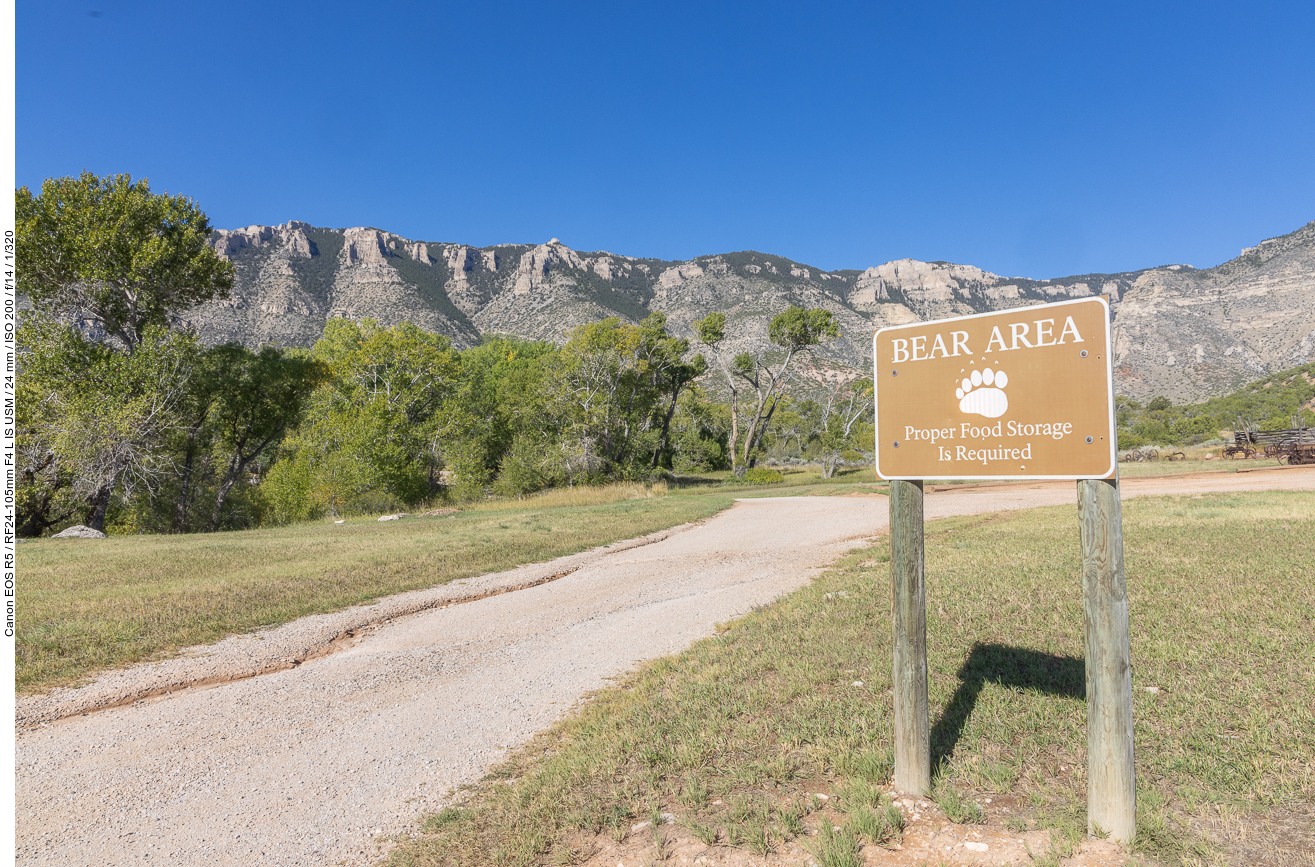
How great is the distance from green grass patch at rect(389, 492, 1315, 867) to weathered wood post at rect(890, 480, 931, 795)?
200mm

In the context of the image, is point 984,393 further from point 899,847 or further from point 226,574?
point 226,574

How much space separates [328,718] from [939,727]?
15.1 feet

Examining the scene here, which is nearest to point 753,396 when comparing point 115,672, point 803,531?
point 803,531

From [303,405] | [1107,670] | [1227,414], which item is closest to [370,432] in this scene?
[303,405]

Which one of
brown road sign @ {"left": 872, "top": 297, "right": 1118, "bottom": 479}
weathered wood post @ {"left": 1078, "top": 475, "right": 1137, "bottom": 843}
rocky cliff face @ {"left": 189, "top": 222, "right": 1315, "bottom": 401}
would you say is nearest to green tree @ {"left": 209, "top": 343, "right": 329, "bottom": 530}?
brown road sign @ {"left": 872, "top": 297, "right": 1118, "bottom": 479}

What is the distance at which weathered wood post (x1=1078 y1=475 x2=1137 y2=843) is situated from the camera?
291 cm

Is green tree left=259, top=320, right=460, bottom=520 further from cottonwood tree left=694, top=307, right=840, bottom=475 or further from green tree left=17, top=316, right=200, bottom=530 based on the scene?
cottonwood tree left=694, top=307, right=840, bottom=475

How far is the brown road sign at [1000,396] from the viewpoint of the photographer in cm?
298

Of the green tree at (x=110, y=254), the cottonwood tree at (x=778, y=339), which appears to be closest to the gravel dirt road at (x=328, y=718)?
the green tree at (x=110, y=254)

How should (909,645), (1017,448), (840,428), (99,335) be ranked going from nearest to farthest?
1. (1017,448)
2. (909,645)
3. (99,335)
4. (840,428)

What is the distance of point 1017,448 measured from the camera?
10.4 ft

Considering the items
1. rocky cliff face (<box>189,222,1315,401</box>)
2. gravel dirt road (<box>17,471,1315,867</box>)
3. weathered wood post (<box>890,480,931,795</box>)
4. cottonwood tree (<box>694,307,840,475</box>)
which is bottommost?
gravel dirt road (<box>17,471,1315,867</box>)

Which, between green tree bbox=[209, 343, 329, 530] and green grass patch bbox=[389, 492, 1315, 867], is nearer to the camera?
green grass patch bbox=[389, 492, 1315, 867]

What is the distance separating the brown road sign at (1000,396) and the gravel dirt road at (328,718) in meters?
3.48
